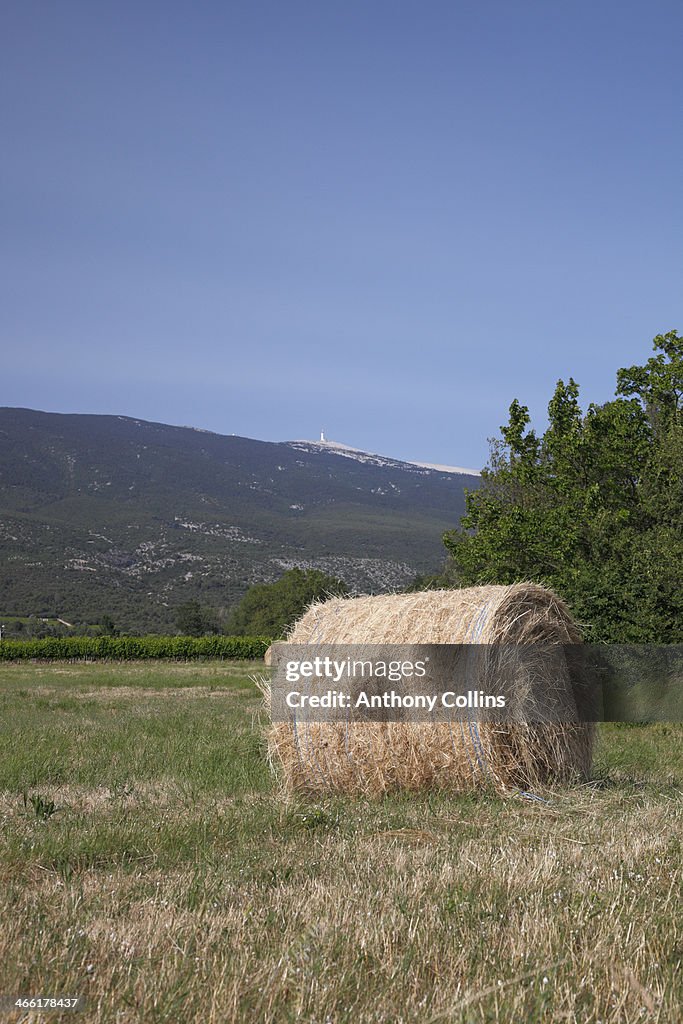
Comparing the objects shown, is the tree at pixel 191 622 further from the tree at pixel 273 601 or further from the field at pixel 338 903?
the field at pixel 338 903

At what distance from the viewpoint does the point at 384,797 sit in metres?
8.21

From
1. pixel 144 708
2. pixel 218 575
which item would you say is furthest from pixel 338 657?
pixel 218 575

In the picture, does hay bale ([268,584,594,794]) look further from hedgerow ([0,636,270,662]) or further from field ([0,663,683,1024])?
hedgerow ([0,636,270,662])

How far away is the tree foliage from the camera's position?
87.3ft

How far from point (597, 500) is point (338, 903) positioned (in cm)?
2781

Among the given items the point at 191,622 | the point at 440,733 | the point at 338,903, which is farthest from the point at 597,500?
the point at 191,622

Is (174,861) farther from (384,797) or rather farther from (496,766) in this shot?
(496,766)

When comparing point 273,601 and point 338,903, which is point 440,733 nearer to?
point 338,903

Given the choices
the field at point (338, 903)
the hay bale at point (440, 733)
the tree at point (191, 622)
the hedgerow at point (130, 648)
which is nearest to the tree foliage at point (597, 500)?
the hay bale at point (440, 733)

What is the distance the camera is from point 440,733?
8.16 meters

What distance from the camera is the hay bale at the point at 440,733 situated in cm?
816

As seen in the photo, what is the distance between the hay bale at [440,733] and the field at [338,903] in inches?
12.5

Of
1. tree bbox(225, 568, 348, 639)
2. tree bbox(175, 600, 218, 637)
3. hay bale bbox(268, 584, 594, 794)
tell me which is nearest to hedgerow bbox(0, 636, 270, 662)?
tree bbox(175, 600, 218, 637)

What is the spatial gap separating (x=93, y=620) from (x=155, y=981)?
383 ft
